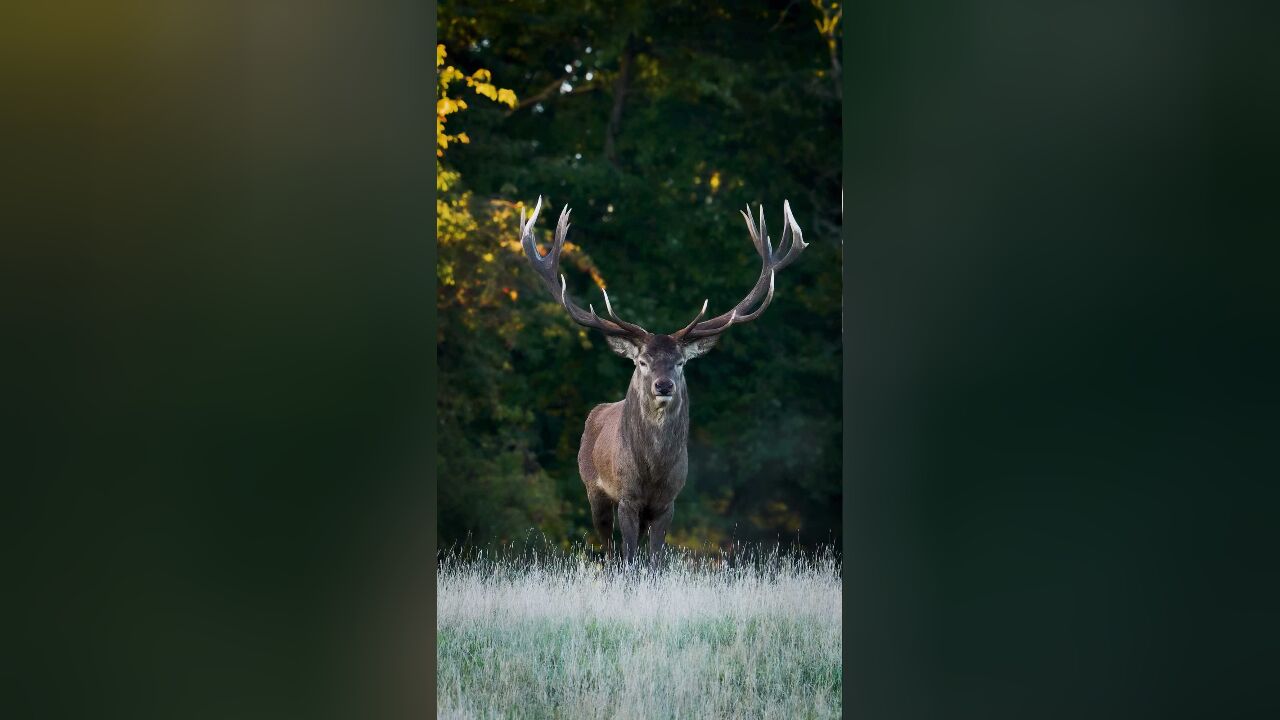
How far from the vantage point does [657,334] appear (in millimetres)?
5227

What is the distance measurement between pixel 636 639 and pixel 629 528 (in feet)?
1.64

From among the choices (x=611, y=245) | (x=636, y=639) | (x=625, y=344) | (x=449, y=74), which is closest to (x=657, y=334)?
(x=625, y=344)

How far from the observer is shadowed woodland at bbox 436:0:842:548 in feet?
18.8

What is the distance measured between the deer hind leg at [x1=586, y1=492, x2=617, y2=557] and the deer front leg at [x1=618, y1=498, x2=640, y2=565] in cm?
13

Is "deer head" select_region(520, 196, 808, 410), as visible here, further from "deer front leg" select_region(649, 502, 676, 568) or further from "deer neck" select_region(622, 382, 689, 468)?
"deer front leg" select_region(649, 502, 676, 568)

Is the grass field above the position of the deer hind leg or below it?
below

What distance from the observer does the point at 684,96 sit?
5.79m
